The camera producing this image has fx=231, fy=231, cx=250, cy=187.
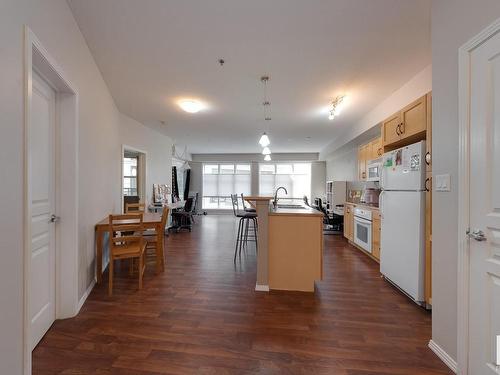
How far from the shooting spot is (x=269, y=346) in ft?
5.93

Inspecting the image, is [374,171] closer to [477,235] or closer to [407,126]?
[407,126]

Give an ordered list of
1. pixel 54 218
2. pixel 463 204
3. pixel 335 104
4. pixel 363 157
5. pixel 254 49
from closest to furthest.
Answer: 1. pixel 463 204
2. pixel 54 218
3. pixel 254 49
4. pixel 335 104
5. pixel 363 157

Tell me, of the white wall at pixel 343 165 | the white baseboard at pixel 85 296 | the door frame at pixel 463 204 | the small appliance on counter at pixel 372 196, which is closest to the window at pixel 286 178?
the white wall at pixel 343 165

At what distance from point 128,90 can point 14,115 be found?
254cm

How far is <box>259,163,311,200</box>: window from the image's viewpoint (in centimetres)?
984

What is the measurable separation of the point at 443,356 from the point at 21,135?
315 centimetres

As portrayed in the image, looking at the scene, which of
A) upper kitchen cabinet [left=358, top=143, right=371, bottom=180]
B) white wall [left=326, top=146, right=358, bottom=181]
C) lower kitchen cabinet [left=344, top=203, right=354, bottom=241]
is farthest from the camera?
white wall [left=326, top=146, right=358, bottom=181]

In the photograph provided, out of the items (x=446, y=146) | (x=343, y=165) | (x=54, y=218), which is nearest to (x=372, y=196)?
(x=343, y=165)

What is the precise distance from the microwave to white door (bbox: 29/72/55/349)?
4443 millimetres

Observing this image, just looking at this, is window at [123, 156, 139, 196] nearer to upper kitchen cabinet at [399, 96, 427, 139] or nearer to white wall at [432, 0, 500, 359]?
upper kitchen cabinet at [399, 96, 427, 139]

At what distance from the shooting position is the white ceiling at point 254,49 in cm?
201

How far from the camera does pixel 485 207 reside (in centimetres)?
136

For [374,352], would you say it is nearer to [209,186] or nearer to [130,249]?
[130,249]

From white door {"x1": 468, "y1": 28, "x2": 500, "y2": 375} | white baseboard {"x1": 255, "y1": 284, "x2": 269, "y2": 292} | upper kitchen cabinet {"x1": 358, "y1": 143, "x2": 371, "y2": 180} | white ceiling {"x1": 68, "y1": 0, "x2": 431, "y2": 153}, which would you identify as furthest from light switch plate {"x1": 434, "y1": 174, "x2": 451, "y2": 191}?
upper kitchen cabinet {"x1": 358, "y1": 143, "x2": 371, "y2": 180}
